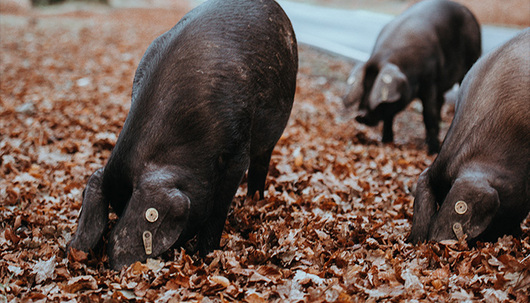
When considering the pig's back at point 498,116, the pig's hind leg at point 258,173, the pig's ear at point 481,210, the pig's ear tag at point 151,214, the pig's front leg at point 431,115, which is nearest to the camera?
the pig's ear tag at point 151,214

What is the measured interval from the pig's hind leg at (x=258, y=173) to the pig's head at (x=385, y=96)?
2.57 m

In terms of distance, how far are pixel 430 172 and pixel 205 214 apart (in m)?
1.71

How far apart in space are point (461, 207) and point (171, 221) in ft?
6.00

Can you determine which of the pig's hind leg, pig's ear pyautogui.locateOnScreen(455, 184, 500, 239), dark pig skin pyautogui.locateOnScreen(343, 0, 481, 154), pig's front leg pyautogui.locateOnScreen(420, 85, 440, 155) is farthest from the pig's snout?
pig's ear pyautogui.locateOnScreen(455, 184, 500, 239)

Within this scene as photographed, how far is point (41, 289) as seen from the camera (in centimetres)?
303

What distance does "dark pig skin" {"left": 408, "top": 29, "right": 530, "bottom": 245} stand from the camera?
3385mm

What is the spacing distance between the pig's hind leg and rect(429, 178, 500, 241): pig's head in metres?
1.52

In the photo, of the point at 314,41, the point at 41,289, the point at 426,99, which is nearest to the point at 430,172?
the point at 41,289

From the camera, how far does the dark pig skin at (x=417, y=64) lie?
661 cm

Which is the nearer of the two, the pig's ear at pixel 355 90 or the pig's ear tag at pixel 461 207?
the pig's ear tag at pixel 461 207

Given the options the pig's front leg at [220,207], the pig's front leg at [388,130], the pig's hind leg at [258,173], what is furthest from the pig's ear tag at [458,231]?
the pig's front leg at [388,130]

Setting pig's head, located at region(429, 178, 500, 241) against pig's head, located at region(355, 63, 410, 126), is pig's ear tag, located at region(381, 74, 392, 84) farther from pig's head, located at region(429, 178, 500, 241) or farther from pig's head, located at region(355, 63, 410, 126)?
pig's head, located at region(429, 178, 500, 241)

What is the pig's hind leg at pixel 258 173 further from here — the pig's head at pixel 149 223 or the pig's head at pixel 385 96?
the pig's head at pixel 385 96

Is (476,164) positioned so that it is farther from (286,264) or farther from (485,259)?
(286,264)
